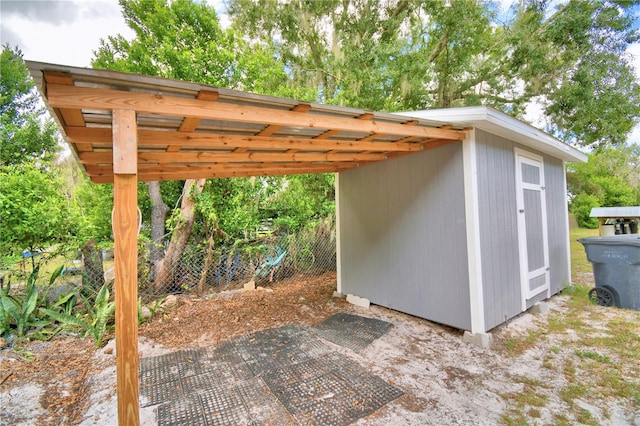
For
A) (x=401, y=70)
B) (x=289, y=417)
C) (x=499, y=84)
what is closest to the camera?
(x=289, y=417)

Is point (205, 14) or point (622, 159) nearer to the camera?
point (205, 14)

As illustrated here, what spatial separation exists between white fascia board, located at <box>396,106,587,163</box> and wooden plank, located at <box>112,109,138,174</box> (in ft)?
6.98

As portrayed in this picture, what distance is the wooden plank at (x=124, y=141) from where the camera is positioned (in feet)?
4.59

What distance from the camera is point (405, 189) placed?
3758mm

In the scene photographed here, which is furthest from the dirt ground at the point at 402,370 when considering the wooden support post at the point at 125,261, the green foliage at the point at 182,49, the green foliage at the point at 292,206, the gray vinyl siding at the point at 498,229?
the green foliage at the point at 182,49

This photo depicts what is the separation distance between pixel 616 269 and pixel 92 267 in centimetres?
747

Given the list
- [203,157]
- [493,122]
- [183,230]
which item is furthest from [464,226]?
[183,230]

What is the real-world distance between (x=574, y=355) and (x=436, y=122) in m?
2.58

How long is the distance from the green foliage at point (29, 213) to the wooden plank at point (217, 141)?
116 inches


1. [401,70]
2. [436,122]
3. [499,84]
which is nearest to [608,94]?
[499,84]

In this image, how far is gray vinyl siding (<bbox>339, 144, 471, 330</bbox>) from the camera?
3.18 meters

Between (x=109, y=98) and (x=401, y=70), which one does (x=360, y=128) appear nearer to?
(x=109, y=98)

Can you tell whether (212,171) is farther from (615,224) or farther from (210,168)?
(615,224)

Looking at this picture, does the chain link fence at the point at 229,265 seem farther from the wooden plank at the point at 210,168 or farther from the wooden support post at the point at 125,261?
the wooden support post at the point at 125,261
